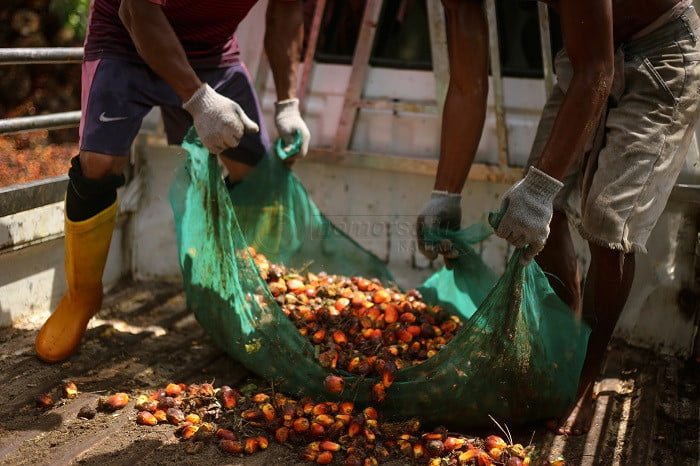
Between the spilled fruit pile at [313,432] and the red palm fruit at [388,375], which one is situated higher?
the red palm fruit at [388,375]

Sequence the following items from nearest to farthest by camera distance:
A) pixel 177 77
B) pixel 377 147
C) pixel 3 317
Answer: pixel 177 77
pixel 3 317
pixel 377 147

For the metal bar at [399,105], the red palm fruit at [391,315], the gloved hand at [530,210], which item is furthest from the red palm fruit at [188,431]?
the metal bar at [399,105]

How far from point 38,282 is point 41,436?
98cm

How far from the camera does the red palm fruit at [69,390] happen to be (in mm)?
2502

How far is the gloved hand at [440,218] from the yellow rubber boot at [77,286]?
1145mm

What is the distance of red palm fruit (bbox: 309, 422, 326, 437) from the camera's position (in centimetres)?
223

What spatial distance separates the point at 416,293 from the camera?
285 centimetres

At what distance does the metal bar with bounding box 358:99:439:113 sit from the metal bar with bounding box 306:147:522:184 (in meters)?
0.21

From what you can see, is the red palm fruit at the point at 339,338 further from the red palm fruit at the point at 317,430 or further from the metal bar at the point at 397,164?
the metal bar at the point at 397,164

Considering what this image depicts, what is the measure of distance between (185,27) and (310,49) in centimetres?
89

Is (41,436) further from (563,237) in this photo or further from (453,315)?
(563,237)

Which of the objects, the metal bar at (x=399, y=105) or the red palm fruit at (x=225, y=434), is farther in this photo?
the metal bar at (x=399, y=105)

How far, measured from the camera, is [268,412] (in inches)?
91.7

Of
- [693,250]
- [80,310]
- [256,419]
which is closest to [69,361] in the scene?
[80,310]
